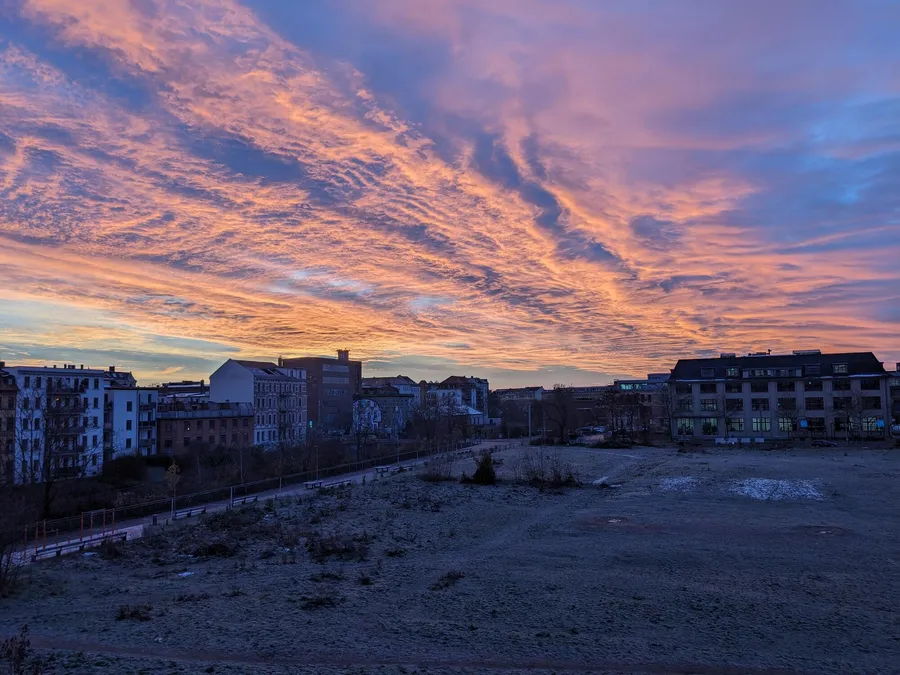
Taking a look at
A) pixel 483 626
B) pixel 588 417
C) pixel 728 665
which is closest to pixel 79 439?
pixel 483 626

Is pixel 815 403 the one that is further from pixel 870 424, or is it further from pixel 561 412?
pixel 561 412

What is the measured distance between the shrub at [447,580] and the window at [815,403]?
93.5 metres

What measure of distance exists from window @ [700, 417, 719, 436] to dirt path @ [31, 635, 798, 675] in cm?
9469

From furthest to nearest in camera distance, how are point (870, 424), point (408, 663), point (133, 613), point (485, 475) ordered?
point (870, 424) < point (485, 475) < point (133, 613) < point (408, 663)

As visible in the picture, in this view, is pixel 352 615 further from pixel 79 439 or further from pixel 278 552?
pixel 79 439

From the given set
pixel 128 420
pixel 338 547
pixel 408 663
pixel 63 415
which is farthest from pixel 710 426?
pixel 408 663

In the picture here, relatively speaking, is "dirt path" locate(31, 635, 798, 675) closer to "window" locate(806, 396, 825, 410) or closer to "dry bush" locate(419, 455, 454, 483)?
"dry bush" locate(419, 455, 454, 483)

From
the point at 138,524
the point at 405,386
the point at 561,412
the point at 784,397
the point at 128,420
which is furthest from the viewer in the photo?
the point at 405,386

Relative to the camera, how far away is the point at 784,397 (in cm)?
9919

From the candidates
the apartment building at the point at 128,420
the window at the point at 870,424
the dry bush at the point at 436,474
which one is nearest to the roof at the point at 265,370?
the apartment building at the point at 128,420

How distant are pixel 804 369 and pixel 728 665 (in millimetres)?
98776

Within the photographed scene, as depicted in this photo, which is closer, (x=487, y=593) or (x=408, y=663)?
(x=408, y=663)

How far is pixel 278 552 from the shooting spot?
24.6 metres

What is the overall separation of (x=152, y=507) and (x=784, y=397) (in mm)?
88887
